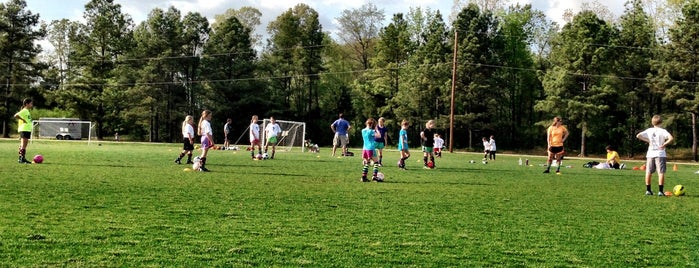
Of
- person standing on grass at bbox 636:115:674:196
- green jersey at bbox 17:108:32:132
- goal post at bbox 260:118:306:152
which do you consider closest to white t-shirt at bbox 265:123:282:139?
green jersey at bbox 17:108:32:132

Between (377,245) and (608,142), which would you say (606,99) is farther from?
(377,245)

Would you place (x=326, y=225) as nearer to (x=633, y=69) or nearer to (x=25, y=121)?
(x=25, y=121)

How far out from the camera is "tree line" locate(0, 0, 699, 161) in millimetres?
47094

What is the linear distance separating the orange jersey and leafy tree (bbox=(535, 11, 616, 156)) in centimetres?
3041

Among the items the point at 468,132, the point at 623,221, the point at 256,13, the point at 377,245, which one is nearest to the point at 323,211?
the point at 377,245

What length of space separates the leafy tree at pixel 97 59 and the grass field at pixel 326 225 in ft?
159

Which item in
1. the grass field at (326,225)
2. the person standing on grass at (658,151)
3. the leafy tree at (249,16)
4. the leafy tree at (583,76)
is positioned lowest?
the grass field at (326,225)

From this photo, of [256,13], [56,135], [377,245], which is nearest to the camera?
[377,245]

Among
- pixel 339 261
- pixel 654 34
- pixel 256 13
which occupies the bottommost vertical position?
pixel 339 261

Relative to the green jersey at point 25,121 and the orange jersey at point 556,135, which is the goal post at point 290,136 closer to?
the green jersey at point 25,121

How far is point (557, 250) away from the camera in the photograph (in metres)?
5.65

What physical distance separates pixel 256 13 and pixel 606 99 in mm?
42310

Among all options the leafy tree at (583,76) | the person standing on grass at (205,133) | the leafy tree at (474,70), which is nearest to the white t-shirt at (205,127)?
the person standing on grass at (205,133)

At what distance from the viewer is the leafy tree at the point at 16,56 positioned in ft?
184
